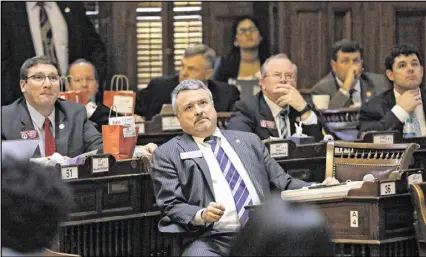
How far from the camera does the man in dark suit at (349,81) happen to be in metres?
7.22

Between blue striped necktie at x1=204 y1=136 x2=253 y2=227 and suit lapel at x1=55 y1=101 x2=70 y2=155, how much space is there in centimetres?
90

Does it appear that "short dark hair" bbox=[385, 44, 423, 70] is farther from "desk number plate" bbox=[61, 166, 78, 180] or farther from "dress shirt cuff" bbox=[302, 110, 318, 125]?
"desk number plate" bbox=[61, 166, 78, 180]

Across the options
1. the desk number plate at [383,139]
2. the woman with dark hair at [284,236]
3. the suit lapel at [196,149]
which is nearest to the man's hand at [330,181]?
the suit lapel at [196,149]

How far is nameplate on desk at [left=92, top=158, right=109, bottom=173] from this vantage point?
4539 mm

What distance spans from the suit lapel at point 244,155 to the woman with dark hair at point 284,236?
8.29 ft

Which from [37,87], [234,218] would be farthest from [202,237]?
[37,87]

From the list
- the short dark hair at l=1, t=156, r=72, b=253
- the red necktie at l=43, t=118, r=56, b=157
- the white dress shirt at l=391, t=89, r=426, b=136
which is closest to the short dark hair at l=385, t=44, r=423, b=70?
the white dress shirt at l=391, t=89, r=426, b=136

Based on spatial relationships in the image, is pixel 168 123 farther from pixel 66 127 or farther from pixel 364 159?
pixel 364 159

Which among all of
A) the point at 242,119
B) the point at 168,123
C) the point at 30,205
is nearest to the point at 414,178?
the point at 242,119

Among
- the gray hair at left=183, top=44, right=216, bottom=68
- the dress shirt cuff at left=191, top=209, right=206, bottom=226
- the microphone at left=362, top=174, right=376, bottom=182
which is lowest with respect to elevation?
the dress shirt cuff at left=191, top=209, right=206, bottom=226

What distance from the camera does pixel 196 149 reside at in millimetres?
4465

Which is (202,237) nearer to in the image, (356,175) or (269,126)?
(356,175)

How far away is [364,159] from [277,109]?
94 cm

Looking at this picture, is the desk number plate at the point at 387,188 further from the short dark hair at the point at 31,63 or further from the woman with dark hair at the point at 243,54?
the woman with dark hair at the point at 243,54
